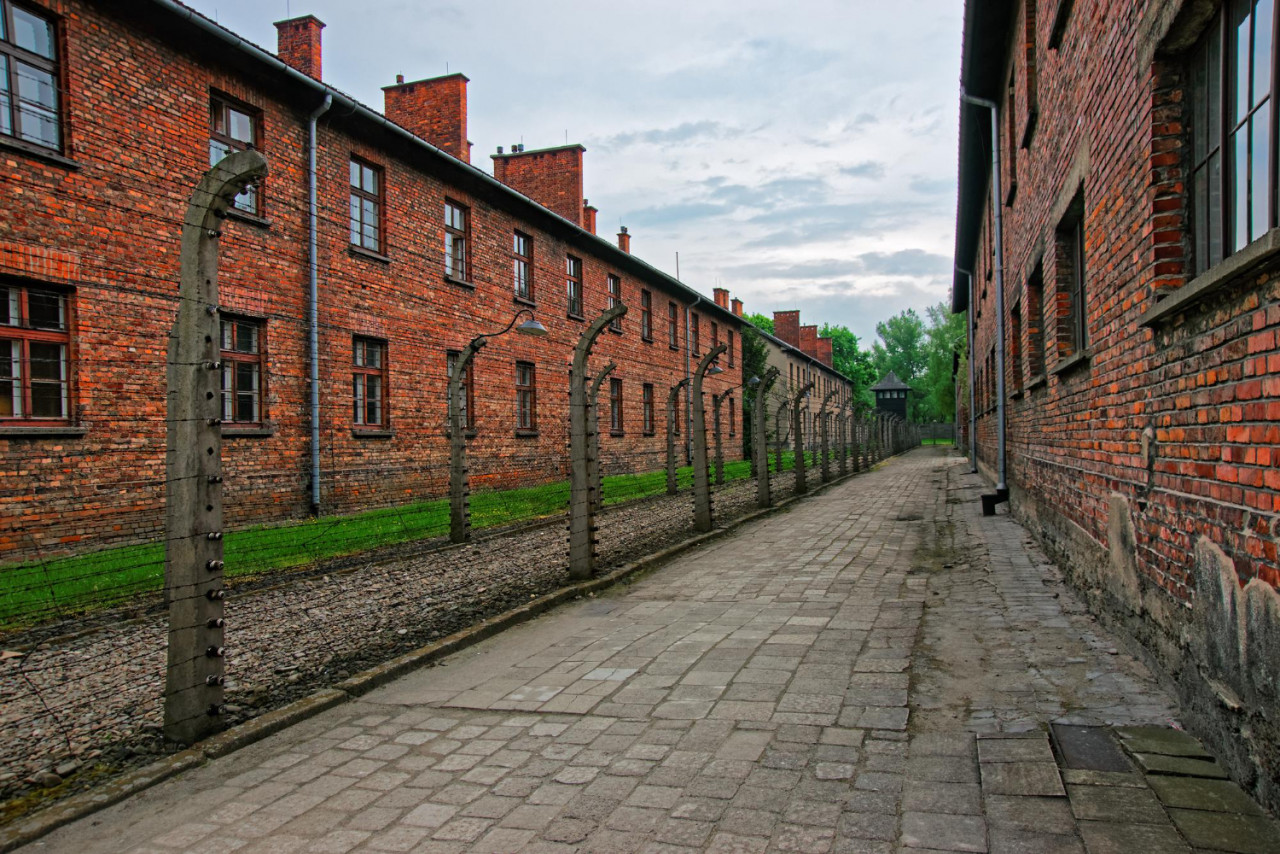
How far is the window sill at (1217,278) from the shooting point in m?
2.61

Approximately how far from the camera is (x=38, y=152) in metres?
9.46

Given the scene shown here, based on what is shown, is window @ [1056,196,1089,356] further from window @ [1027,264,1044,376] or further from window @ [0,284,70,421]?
window @ [0,284,70,421]

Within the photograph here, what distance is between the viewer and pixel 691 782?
10.2ft

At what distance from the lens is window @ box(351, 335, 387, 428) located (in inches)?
575

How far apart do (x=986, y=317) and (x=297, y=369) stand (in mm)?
14303

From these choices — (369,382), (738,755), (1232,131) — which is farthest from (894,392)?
(738,755)

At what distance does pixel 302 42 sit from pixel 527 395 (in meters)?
8.68

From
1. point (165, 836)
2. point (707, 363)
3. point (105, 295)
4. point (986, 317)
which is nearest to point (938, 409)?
point (986, 317)

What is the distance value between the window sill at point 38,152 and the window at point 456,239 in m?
7.91

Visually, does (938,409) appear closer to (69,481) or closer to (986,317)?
(986,317)

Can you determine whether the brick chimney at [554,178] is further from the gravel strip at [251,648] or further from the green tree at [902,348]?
the green tree at [902,348]

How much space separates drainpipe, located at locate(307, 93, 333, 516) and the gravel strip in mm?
4159

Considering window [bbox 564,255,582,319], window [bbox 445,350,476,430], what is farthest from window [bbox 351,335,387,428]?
window [bbox 564,255,582,319]

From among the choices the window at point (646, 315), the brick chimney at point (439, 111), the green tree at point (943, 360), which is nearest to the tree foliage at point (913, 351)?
the green tree at point (943, 360)
